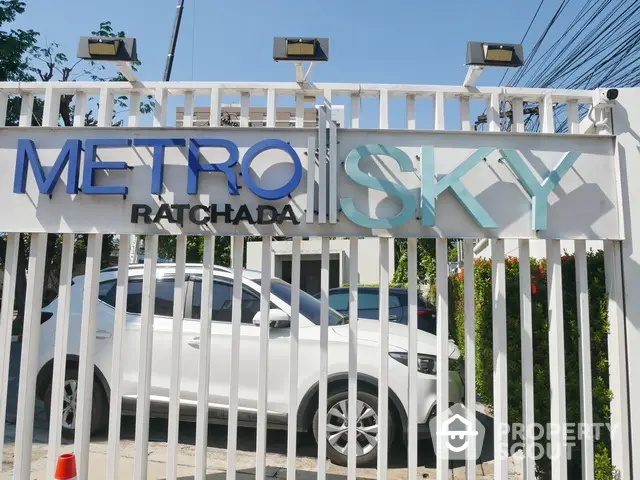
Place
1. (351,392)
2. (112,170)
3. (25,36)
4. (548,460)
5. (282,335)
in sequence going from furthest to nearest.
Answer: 1. (25,36)
2. (282,335)
3. (548,460)
4. (112,170)
5. (351,392)

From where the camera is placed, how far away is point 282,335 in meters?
4.58

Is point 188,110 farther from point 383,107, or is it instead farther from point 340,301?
point 340,301

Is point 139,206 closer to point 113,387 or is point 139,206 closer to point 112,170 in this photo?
point 112,170

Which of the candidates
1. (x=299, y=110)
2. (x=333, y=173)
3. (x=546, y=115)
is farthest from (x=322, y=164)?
(x=546, y=115)

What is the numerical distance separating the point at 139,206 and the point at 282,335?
6.35 ft

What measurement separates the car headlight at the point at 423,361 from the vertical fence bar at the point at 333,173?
1.83m

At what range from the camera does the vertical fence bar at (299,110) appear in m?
3.43

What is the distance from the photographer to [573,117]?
3.54m

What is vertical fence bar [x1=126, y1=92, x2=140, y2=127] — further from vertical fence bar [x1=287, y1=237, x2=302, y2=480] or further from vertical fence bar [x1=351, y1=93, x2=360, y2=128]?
vertical fence bar [x1=351, y1=93, x2=360, y2=128]

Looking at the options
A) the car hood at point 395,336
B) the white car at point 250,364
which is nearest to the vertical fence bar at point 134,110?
the white car at point 250,364

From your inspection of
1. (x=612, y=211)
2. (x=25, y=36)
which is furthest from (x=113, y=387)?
(x=25, y=36)

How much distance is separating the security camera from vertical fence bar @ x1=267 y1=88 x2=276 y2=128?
7.97ft

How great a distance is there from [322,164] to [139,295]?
9.79 ft

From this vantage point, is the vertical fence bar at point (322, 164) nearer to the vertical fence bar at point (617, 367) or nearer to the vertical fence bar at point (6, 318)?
the vertical fence bar at point (617, 367)
